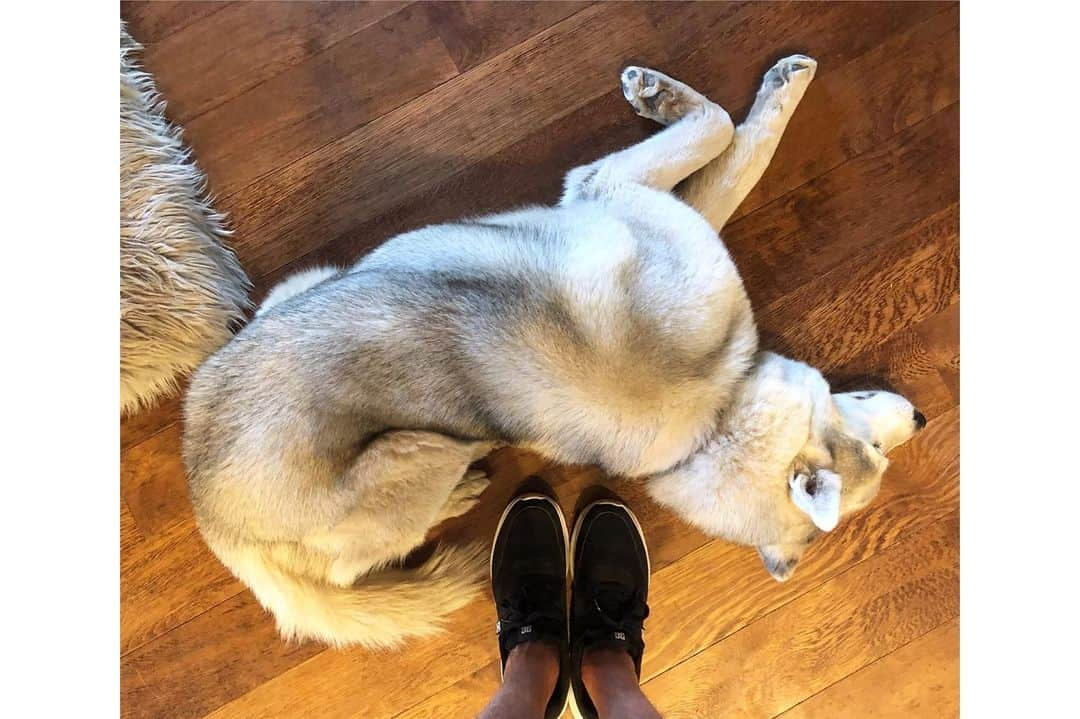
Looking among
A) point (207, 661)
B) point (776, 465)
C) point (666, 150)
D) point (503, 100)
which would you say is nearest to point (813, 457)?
point (776, 465)

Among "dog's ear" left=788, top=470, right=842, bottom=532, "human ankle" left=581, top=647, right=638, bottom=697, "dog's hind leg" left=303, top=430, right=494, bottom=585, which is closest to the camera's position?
"dog's ear" left=788, top=470, right=842, bottom=532

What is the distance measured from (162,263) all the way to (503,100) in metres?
1.28

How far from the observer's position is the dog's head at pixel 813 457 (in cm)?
184

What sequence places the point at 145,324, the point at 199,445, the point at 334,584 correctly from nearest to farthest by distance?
the point at 199,445 → the point at 334,584 → the point at 145,324

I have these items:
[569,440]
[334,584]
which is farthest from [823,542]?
[334,584]

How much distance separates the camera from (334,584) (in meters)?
2.12

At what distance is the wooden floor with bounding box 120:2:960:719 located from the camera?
237 centimetres

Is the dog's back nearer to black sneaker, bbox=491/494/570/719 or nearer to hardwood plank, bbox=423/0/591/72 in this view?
black sneaker, bbox=491/494/570/719

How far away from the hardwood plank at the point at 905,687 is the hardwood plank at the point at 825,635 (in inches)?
1.3

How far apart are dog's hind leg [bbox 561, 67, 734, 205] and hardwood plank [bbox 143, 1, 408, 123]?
104cm

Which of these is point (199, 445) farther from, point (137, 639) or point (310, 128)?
point (310, 128)

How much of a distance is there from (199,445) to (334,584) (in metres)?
0.60

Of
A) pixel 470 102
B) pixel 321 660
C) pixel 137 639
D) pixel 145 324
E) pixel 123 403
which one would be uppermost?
pixel 470 102

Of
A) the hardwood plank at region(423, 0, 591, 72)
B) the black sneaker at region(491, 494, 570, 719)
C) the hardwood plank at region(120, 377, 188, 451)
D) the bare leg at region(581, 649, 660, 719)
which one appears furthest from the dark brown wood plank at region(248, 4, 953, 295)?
the bare leg at region(581, 649, 660, 719)
